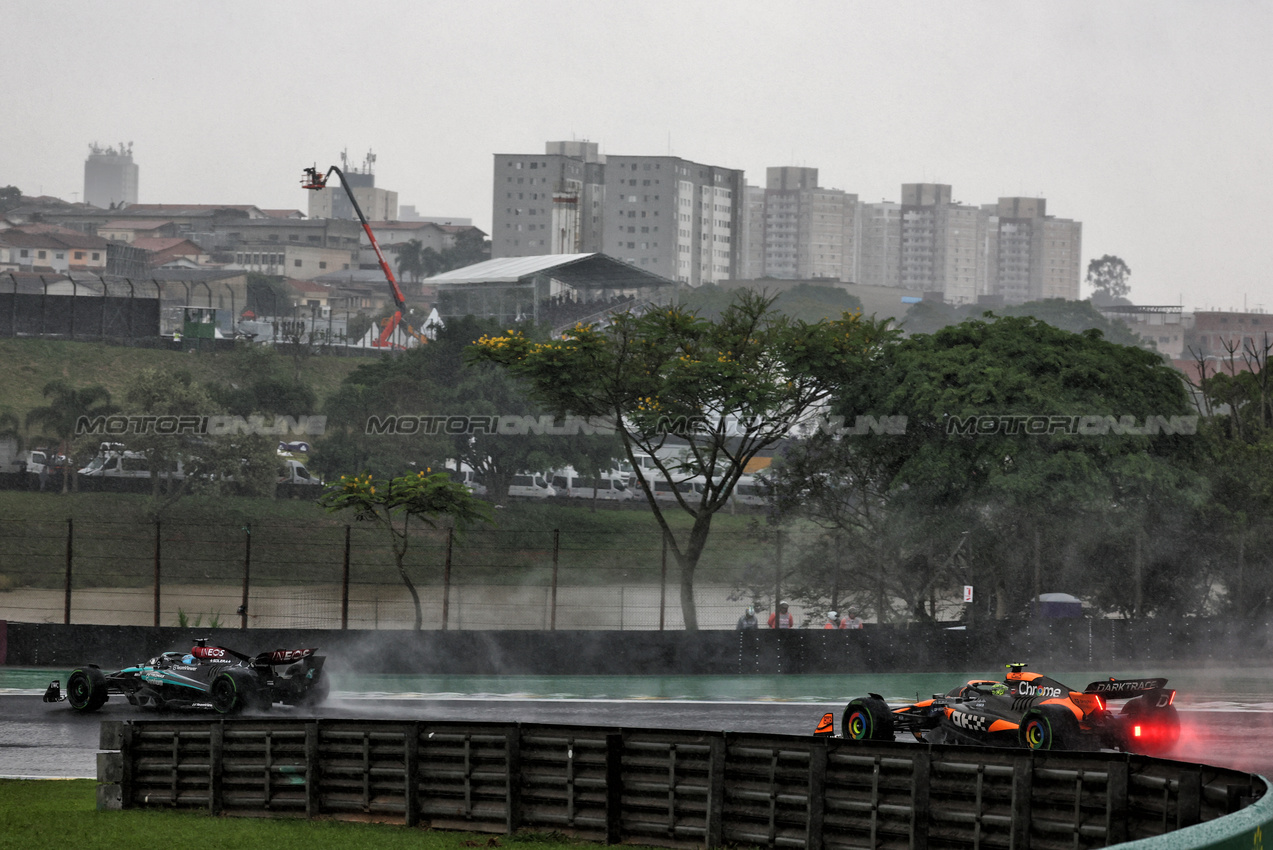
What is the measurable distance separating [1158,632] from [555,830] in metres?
24.4

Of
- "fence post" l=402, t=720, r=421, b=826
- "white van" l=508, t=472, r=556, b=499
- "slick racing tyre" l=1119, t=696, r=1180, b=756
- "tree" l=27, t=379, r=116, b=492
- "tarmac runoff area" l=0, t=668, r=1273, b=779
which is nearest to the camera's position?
"fence post" l=402, t=720, r=421, b=826

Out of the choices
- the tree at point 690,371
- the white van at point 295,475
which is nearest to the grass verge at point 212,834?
the tree at point 690,371

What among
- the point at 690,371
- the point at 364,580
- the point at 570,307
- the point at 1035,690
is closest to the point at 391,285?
the point at 570,307

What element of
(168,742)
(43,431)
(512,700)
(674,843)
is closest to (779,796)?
(674,843)

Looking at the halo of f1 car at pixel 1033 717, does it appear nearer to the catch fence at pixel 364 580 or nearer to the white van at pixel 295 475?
the catch fence at pixel 364 580

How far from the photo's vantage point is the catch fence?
40344 millimetres

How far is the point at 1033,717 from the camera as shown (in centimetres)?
1572

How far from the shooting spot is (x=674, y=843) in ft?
37.7

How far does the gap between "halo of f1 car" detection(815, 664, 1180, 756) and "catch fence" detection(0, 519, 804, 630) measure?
781 inches

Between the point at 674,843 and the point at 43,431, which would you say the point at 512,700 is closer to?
the point at 674,843

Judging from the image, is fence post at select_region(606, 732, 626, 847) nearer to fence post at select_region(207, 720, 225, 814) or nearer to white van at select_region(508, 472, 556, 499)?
fence post at select_region(207, 720, 225, 814)

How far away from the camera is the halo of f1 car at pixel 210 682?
834 inches

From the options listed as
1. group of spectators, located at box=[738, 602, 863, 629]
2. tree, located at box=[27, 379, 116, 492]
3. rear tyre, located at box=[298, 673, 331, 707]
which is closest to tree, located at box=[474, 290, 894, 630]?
group of spectators, located at box=[738, 602, 863, 629]

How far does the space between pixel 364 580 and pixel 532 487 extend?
814 inches
